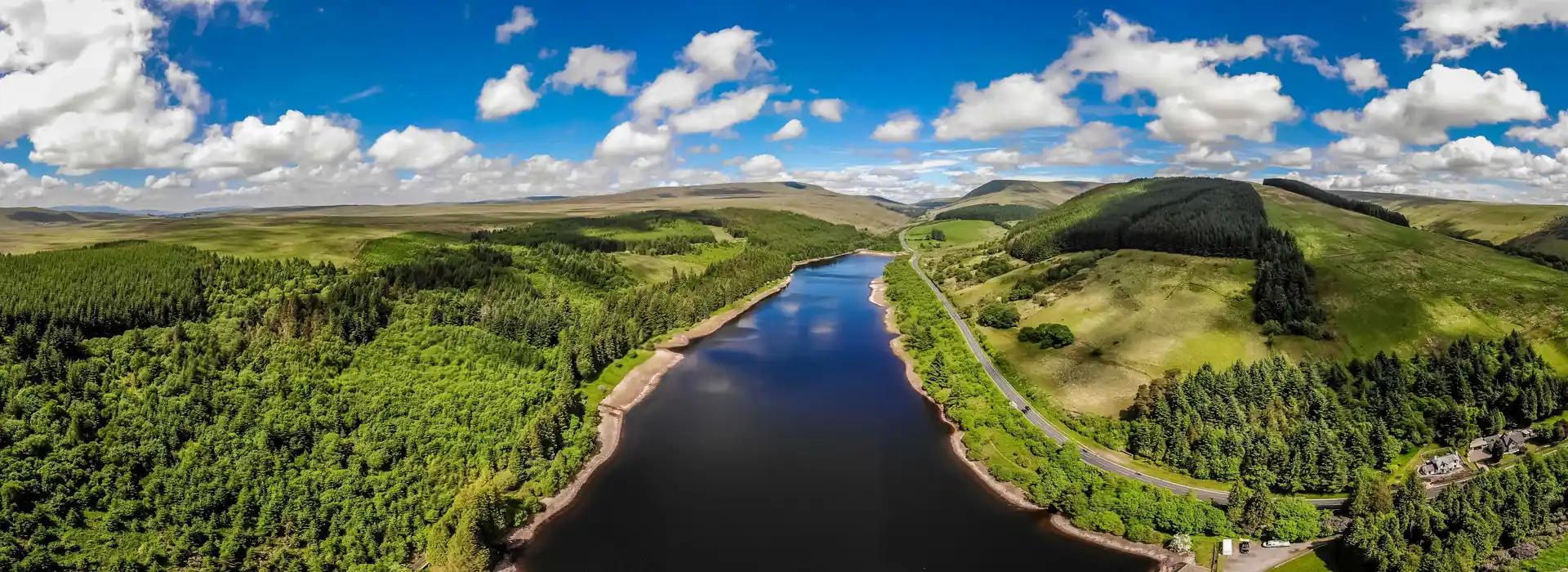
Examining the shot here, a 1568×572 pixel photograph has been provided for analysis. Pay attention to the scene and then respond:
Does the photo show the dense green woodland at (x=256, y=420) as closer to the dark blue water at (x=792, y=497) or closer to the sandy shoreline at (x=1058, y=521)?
the dark blue water at (x=792, y=497)

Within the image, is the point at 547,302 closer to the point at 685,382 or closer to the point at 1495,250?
the point at 685,382

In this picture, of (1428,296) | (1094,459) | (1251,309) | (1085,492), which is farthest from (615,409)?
(1428,296)

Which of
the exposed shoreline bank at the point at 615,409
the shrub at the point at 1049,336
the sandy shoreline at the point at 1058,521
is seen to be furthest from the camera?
the shrub at the point at 1049,336

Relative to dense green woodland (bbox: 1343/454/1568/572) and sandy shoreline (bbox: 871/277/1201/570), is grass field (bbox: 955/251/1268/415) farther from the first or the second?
dense green woodland (bbox: 1343/454/1568/572)

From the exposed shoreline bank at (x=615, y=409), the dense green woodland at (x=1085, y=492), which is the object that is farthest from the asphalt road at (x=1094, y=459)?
the exposed shoreline bank at (x=615, y=409)

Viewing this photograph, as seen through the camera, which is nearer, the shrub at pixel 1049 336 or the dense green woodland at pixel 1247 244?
the dense green woodland at pixel 1247 244

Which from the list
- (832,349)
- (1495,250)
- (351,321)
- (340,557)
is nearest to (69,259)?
(351,321)

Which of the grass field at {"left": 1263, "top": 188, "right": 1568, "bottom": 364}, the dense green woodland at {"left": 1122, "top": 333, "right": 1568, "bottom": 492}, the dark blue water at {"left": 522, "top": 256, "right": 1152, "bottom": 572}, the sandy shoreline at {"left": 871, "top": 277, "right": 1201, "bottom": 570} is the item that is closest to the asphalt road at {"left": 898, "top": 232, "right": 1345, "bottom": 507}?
the dense green woodland at {"left": 1122, "top": 333, "right": 1568, "bottom": 492}
